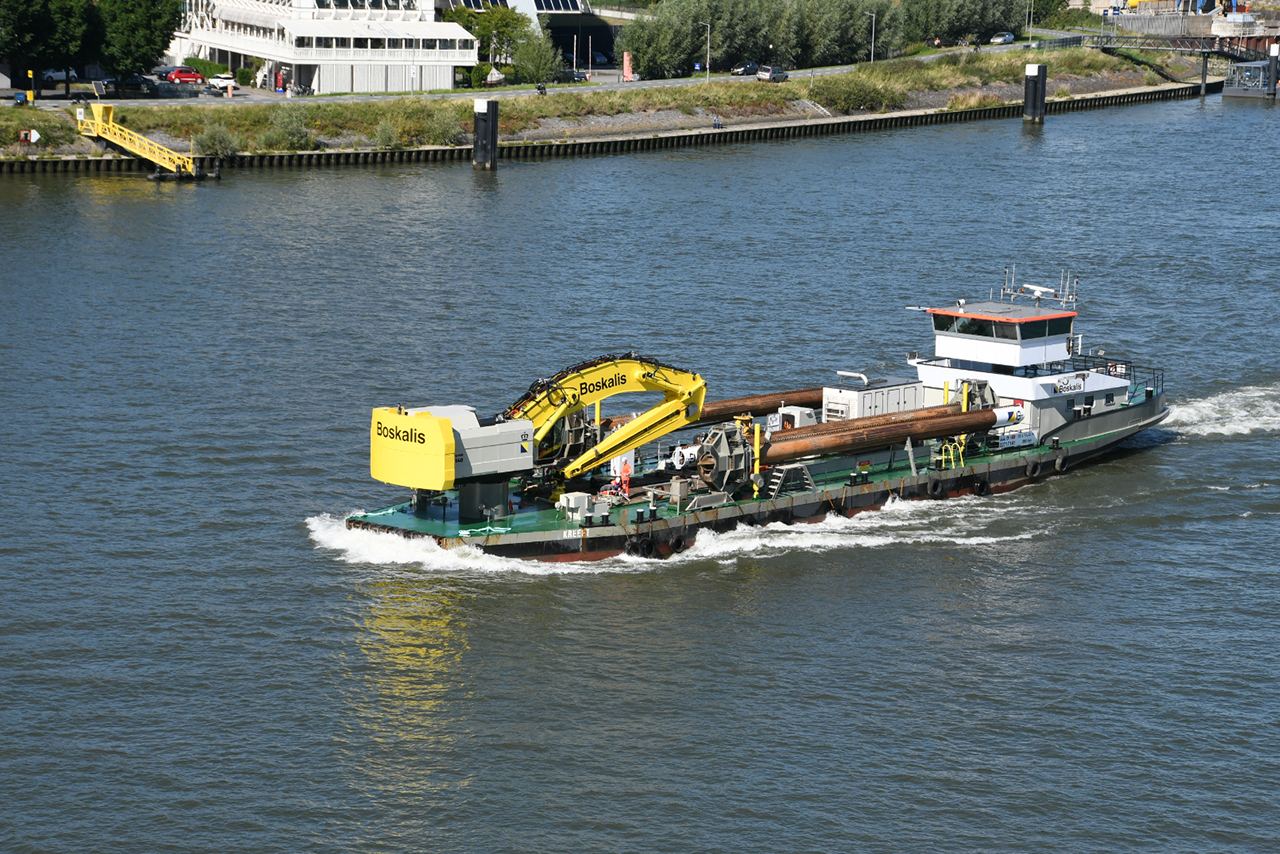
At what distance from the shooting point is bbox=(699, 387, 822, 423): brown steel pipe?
48.2 m

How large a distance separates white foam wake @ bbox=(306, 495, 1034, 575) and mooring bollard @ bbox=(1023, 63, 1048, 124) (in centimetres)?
9731

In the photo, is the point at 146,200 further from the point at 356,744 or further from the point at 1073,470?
the point at 356,744

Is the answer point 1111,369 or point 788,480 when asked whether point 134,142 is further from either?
point 788,480

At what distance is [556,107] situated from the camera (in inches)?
4875

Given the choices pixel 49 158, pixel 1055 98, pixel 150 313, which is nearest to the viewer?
pixel 150 313

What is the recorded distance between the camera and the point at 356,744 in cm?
3403

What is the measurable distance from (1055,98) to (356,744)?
13085cm

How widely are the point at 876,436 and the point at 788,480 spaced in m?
2.84

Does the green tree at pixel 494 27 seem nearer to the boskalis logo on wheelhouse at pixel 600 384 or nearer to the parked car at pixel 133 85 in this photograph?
the parked car at pixel 133 85

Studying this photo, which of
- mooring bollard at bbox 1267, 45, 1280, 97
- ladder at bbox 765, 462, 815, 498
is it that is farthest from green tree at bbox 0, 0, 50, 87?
mooring bollard at bbox 1267, 45, 1280, 97

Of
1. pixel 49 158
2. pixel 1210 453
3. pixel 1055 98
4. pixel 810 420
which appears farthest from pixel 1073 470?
pixel 1055 98

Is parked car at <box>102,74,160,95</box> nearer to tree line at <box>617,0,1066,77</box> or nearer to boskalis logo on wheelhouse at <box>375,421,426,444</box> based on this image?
tree line at <box>617,0,1066,77</box>

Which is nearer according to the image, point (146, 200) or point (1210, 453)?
point (1210, 453)

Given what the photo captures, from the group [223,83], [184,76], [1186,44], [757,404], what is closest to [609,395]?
[757,404]
